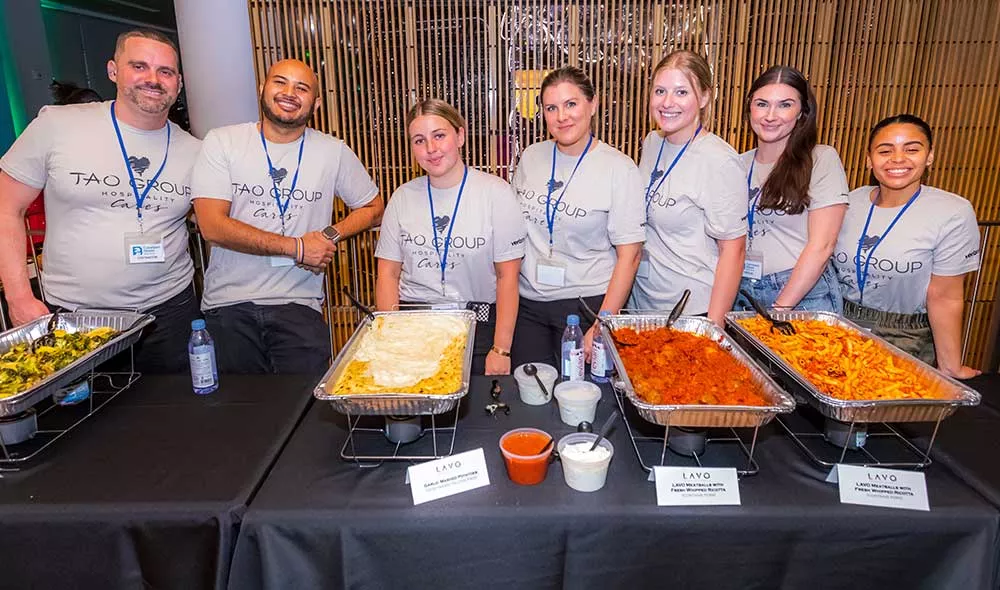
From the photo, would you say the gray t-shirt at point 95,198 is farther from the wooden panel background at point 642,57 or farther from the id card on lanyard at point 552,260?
the wooden panel background at point 642,57

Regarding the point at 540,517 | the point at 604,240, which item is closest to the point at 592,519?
the point at 540,517

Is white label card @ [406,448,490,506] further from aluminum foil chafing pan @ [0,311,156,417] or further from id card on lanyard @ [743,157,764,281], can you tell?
id card on lanyard @ [743,157,764,281]

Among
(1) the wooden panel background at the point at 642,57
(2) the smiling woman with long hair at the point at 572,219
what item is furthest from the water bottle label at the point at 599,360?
(1) the wooden panel background at the point at 642,57

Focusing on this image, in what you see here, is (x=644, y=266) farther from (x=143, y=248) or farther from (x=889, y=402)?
(x=143, y=248)

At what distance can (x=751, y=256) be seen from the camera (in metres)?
2.48

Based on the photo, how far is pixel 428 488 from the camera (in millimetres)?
1379

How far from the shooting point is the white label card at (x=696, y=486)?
4.42 feet

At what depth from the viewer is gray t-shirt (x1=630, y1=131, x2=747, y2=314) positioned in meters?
2.25

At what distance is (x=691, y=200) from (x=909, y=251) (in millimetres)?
821

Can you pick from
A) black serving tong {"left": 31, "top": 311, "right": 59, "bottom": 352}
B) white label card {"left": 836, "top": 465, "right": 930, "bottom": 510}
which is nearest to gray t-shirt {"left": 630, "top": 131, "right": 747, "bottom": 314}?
white label card {"left": 836, "top": 465, "right": 930, "bottom": 510}

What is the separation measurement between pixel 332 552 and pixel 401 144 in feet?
12.7

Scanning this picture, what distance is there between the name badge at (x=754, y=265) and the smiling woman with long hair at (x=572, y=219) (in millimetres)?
483

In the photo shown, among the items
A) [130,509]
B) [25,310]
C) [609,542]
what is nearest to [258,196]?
[25,310]

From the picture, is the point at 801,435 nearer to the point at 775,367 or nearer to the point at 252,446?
the point at 775,367
